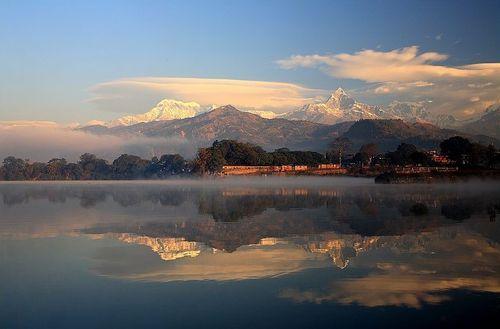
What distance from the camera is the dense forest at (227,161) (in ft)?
379

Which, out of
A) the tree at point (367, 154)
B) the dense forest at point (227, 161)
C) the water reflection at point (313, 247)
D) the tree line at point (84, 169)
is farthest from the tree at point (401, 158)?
the water reflection at point (313, 247)

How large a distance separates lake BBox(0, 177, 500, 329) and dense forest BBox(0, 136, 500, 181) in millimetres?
94297

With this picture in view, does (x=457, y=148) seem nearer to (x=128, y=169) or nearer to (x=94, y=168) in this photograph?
(x=128, y=169)

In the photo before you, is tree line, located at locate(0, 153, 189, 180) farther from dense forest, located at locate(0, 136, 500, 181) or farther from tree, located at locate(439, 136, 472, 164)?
tree, located at locate(439, 136, 472, 164)

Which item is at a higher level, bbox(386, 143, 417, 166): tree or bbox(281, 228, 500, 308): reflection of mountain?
bbox(386, 143, 417, 166): tree

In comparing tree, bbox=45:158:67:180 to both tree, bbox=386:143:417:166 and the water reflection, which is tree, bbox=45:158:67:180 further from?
the water reflection

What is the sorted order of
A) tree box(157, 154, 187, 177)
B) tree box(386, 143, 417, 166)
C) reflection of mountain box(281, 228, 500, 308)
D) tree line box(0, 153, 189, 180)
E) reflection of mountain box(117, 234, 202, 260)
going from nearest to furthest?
1. reflection of mountain box(281, 228, 500, 308)
2. reflection of mountain box(117, 234, 202, 260)
3. tree box(386, 143, 417, 166)
4. tree box(157, 154, 187, 177)
5. tree line box(0, 153, 189, 180)

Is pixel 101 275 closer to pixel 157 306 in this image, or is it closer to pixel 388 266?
pixel 157 306

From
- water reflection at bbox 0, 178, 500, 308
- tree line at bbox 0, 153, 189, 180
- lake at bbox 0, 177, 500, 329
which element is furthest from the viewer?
tree line at bbox 0, 153, 189, 180

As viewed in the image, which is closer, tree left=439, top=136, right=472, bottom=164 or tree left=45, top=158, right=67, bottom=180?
tree left=439, top=136, right=472, bottom=164

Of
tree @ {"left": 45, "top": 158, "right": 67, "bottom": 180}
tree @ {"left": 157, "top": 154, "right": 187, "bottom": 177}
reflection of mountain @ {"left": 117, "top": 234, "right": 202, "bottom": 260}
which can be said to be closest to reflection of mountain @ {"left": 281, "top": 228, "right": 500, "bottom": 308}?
reflection of mountain @ {"left": 117, "top": 234, "right": 202, "bottom": 260}

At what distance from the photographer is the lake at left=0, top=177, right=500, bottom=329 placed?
11.8 meters

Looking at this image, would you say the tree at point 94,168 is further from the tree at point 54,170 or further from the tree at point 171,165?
the tree at point 171,165

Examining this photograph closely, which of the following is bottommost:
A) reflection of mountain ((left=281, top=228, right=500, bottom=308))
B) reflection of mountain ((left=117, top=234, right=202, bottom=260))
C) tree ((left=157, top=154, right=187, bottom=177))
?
reflection of mountain ((left=281, top=228, right=500, bottom=308))
